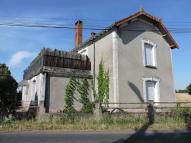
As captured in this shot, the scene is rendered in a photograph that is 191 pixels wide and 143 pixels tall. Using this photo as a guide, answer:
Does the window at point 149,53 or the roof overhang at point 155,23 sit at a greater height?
the roof overhang at point 155,23

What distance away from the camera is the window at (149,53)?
66.2ft

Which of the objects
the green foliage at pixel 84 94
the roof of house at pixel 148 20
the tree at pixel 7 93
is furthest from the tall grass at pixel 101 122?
the roof of house at pixel 148 20

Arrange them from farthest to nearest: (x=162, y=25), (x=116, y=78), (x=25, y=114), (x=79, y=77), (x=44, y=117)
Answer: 1. (x=162, y=25)
2. (x=79, y=77)
3. (x=116, y=78)
4. (x=25, y=114)
5. (x=44, y=117)

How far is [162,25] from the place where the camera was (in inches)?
834

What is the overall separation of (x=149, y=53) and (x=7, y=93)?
11.3m

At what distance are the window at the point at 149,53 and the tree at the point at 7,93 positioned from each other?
10.1 metres

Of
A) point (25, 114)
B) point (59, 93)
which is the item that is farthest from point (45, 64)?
point (25, 114)

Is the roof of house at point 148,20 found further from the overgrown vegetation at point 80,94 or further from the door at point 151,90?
the door at point 151,90

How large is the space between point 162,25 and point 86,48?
21.4 ft

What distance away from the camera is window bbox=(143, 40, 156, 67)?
20.2 meters

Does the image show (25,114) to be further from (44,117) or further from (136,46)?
(136,46)

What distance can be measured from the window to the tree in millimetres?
10078

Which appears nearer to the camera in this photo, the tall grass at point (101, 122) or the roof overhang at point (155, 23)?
the tall grass at point (101, 122)

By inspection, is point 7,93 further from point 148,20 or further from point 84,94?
point 148,20
